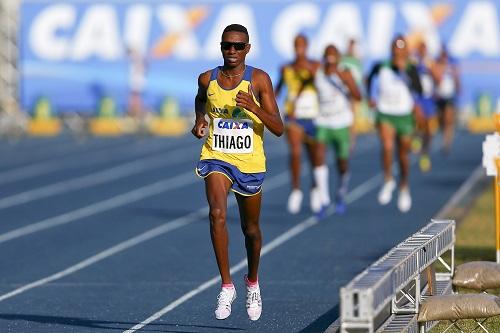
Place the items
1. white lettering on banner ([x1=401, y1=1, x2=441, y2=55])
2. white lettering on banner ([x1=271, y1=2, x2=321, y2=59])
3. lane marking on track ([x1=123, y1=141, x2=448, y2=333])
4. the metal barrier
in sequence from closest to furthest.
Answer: the metal barrier → lane marking on track ([x1=123, y1=141, x2=448, y2=333]) → white lettering on banner ([x1=401, y1=1, x2=441, y2=55]) → white lettering on banner ([x1=271, y1=2, x2=321, y2=59])

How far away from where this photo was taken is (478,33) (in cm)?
3609

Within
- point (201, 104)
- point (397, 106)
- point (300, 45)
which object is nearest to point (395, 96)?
point (397, 106)

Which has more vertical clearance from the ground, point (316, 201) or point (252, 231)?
point (252, 231)

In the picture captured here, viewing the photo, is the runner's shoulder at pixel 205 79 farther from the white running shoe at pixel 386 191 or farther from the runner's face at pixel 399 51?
the white running shoe at pixel 386 191

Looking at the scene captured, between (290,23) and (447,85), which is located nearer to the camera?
(447,85)

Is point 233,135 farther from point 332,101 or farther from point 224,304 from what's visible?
point 332,101

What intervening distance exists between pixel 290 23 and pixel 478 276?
28.8m

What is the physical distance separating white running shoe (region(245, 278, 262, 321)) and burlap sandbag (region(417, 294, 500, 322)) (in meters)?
1.10

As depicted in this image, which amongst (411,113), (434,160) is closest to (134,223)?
(411,113)

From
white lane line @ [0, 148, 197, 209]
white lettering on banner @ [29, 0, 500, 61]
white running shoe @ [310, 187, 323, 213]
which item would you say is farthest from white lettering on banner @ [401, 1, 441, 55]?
white running shoe @ [310, 187, 323, 213]

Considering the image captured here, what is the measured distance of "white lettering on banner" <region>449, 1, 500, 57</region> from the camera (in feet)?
118

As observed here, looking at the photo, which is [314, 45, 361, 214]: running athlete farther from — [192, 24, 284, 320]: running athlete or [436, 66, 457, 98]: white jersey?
[436, 66, 457, 98]: white jersey

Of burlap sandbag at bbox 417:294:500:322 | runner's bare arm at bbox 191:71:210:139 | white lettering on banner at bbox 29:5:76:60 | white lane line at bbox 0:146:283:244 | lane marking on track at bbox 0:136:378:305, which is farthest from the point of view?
white lettering on banner at bbox 29:5:76:60

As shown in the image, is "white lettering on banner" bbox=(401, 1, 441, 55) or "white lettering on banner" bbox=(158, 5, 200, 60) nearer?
"white lettering on banner" bbox=(401, 1, 441, 55)
